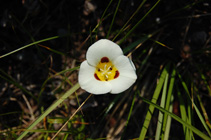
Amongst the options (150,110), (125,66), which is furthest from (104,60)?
(150,110)

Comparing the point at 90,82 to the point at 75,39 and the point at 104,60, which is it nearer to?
the point at 104,60

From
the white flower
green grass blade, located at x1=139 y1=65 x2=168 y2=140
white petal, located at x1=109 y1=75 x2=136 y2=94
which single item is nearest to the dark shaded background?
green grass blade, located at x1=139 y1=65 x2=168 y2=140

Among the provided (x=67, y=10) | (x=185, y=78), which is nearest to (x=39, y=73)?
(x=67, y=10)

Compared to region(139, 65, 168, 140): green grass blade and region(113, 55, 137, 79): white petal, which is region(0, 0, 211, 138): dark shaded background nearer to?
region(139, 65, 168, 140): green grass blade

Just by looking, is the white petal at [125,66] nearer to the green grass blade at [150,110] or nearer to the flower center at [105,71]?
the flower center at [105,71]

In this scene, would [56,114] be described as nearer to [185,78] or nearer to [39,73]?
[39,73]

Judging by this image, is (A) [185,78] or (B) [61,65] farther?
(B) [61,65]
